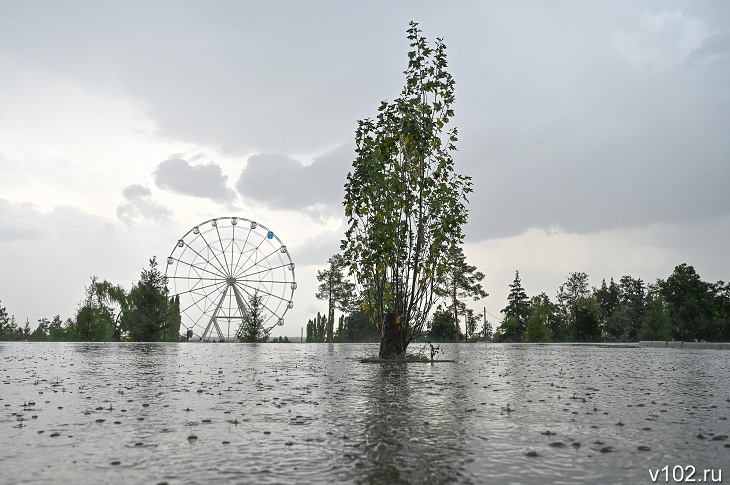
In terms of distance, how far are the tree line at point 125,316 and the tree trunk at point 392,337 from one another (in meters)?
34.7

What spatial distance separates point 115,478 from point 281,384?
6.41 meters

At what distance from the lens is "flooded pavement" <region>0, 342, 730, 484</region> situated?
4043mm

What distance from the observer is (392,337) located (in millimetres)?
16750

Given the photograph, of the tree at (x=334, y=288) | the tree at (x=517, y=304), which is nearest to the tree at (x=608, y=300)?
the tree at (x=517, y=304)

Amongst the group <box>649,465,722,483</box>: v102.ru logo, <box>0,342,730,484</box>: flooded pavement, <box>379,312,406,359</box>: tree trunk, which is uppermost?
<box>379,312,406,359</box>: tree trunk

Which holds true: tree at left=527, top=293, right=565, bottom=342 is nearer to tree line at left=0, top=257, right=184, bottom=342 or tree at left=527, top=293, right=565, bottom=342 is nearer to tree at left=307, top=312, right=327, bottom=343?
tree at left=307, top=312, right=327, bottom=343

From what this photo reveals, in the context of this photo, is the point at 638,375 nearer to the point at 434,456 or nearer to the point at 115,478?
the point at 434,456

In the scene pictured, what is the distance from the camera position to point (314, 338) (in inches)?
2756

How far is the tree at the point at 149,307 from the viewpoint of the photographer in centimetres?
4781

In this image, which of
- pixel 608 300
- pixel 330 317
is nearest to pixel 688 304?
pixel 330 317

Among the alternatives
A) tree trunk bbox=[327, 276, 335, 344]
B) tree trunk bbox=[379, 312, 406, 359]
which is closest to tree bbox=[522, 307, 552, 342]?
tree trunk bbox=[327, 276, 335, 344]


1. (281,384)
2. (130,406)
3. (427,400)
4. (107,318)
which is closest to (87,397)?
(130,406)

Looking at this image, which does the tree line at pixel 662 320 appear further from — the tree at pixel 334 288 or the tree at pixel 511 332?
the tree at pixel 334 288

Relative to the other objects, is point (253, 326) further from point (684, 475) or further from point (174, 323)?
point (684, 475)
